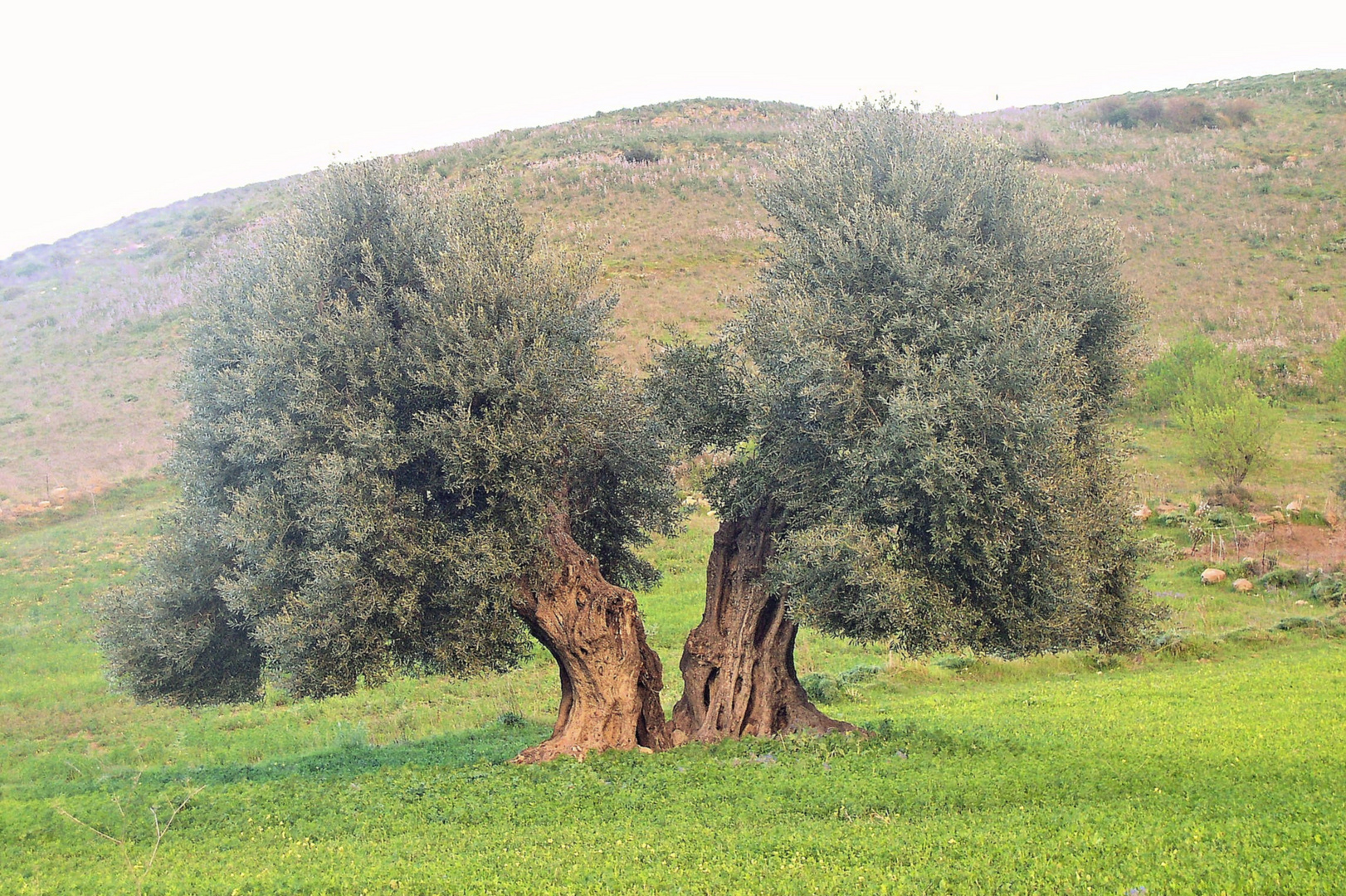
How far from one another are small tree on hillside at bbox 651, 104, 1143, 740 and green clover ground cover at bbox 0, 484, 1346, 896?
2358 mm

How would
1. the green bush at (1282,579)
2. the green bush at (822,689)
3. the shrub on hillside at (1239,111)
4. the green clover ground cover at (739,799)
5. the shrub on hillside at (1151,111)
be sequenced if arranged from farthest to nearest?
the shrub on hillside at (1151,111) → the shrub on hillside at (1239,111) → the green bush at (1282,579) → the green bush at (822,689) → the green clover ground cover at (739,799)

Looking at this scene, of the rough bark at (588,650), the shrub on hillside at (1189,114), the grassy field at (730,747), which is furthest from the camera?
the shrub on hillside at (1189,114)

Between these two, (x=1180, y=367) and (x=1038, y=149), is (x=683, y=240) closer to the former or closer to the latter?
(x=1180, y=367)

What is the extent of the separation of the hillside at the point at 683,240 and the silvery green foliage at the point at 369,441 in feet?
86.5

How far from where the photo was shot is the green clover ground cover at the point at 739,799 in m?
10.1

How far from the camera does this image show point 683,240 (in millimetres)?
67625

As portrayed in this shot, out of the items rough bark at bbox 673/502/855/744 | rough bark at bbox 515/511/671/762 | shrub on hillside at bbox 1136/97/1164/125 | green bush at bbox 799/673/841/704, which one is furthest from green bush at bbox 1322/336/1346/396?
shrub on hillside at bbox 1136/97/1164/125

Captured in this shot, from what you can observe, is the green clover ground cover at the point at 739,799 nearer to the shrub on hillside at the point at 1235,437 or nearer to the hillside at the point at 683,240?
the shrub on hillside at the point at 1235,437

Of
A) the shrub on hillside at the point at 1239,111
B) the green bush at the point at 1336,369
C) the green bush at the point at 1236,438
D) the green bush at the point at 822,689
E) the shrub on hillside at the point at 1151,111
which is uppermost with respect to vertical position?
the shrub on hillside at the point at 1151,111

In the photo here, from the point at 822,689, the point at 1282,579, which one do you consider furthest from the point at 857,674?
the point at 1282,579

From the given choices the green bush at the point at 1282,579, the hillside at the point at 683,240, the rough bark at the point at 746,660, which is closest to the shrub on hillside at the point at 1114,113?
the hillside at the point at 683,240

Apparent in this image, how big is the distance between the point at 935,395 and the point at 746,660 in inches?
274

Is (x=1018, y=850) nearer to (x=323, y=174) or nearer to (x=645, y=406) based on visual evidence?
(x=645, y=406)

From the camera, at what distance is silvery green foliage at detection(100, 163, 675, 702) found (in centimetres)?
1434
